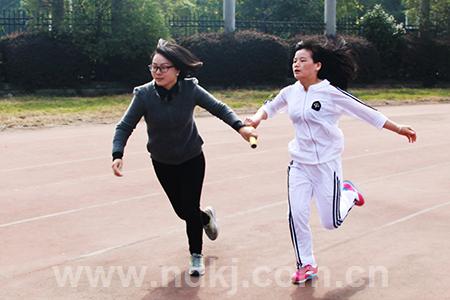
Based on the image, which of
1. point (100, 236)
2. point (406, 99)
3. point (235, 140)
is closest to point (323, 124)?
point (100, 236)

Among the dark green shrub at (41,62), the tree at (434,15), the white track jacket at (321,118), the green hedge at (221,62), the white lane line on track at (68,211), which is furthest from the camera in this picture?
the tree at (434,15)

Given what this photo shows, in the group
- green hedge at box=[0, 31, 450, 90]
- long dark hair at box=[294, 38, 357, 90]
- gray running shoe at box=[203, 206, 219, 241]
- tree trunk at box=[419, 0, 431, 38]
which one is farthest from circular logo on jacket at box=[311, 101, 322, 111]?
tree trunk at box=[419, 0, 431, 38]

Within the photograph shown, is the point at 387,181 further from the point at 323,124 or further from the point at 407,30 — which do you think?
the point at 407,30

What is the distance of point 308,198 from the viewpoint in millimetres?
5590

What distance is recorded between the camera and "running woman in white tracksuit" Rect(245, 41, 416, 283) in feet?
18.2

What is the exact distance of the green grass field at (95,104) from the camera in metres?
16.5

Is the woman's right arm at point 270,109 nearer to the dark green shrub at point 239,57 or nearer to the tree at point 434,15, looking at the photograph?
the dark green shrub at point 239,57

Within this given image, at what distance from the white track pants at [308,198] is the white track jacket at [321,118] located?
0.09 m

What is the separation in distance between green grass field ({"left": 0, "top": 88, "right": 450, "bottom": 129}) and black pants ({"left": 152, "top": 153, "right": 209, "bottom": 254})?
31.8ft

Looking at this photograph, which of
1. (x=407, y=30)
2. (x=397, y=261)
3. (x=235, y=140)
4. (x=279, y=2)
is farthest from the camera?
(x=279, y=2)

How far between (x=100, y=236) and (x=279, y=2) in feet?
115

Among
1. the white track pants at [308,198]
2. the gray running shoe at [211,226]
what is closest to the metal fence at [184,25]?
the gray running shoe at [211,226]

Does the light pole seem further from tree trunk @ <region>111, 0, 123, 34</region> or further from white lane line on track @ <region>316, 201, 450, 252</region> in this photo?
white lane line on track @ <region>316, 201, 450, 252</region>

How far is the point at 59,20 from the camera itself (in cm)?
2409
